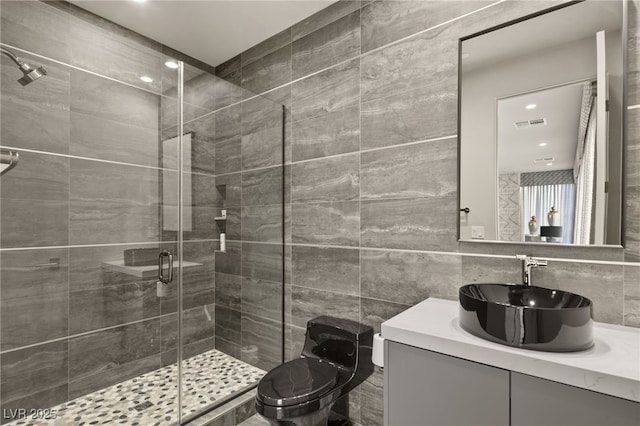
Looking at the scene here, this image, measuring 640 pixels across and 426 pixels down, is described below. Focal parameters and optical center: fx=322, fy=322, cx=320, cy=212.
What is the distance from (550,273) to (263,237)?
1.68 meters

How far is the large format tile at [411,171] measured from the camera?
1.62 m

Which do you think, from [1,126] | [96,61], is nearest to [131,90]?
[96,61]

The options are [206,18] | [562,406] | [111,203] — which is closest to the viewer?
→ [562,406]

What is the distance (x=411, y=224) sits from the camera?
1733 mm

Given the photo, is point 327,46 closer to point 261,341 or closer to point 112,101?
point 112,101

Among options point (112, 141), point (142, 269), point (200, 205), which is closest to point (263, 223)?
point (200, 205)

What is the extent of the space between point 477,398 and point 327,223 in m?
1.28

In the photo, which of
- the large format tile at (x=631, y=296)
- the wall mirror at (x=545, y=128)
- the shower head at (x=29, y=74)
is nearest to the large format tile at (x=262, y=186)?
the shower head at (x=29, y=74)

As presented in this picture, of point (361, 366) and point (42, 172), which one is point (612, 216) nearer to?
point (361, 366)

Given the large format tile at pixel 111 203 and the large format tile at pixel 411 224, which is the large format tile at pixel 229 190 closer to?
the large format tile at pixel 111 203

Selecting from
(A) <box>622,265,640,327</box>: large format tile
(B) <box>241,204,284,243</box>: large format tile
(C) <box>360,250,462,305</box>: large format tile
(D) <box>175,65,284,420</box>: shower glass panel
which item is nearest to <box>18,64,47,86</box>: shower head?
(D) <box>175,65,284,420</box>: shower glass panel

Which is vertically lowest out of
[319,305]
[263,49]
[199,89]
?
[319,305]

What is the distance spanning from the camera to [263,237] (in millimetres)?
2309

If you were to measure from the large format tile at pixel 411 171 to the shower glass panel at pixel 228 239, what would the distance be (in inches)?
30.2
